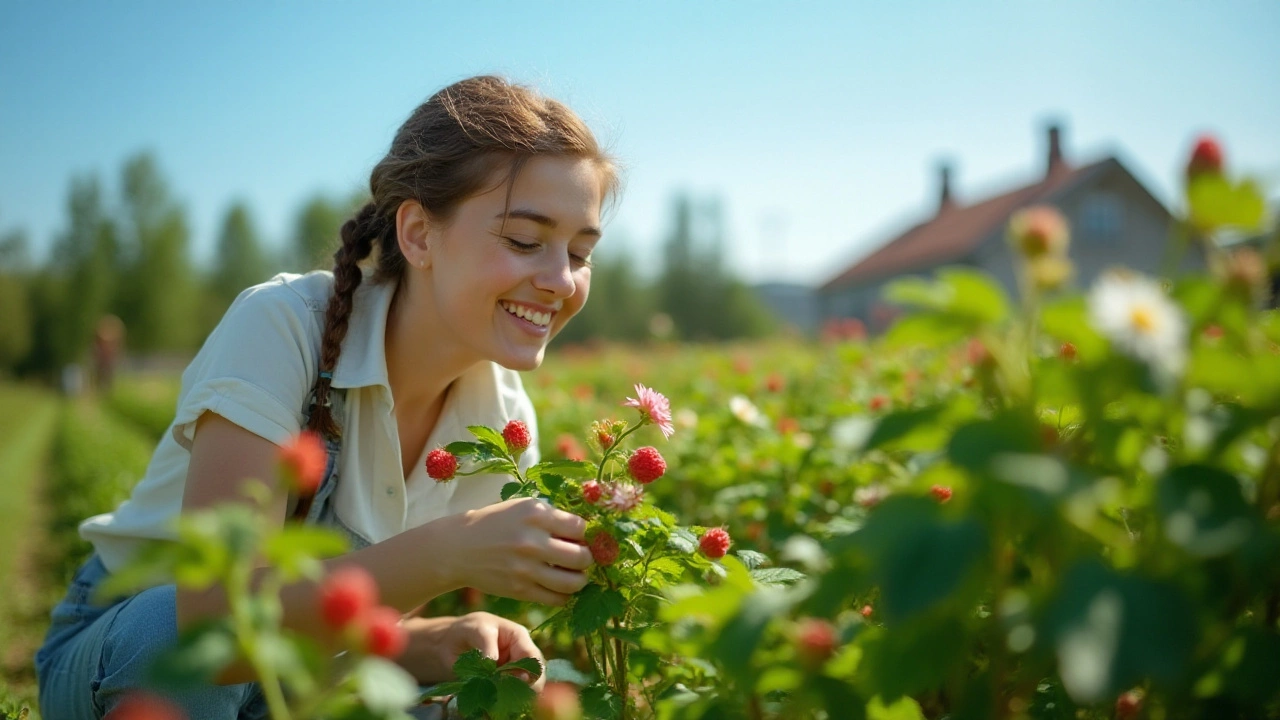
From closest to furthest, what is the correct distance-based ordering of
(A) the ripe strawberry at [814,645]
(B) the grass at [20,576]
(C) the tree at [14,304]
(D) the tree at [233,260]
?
1. (A) the ripe strawberry at [814,645]
2. (B) the grass at [20,576]
3. (C) the tree at [14,304]
4. (D) the tree at [233,260]

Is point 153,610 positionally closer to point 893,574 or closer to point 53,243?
point 893,574

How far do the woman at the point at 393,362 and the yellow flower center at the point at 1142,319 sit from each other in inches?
44.6

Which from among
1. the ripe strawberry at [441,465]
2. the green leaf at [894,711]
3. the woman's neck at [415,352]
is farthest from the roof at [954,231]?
the green leaf at [894,711]

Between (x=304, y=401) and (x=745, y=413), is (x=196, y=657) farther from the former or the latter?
(x=745, y=413)

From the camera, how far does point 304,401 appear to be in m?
1.73

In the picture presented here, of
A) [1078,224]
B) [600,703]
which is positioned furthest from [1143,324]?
[1078,224]

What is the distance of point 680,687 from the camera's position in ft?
3.59

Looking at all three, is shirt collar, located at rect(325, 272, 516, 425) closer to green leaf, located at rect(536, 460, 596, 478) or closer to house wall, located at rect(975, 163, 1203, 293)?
green leaf, located at rect(536, 460, 596, 478)

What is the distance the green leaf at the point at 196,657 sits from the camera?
1.91 feet

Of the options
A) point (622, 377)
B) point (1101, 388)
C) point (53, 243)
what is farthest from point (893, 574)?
point (53, 243)

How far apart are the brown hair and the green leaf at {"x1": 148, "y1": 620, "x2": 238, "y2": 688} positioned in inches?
45.1

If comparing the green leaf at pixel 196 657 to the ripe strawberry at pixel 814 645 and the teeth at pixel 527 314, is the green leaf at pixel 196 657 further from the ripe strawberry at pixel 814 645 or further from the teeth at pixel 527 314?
the teeth at pixel 527 314

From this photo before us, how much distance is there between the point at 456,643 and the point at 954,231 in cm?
2364

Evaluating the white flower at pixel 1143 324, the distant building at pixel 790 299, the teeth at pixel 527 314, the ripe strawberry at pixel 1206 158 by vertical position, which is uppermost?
the ripe strawberry at pixel 1206 158
